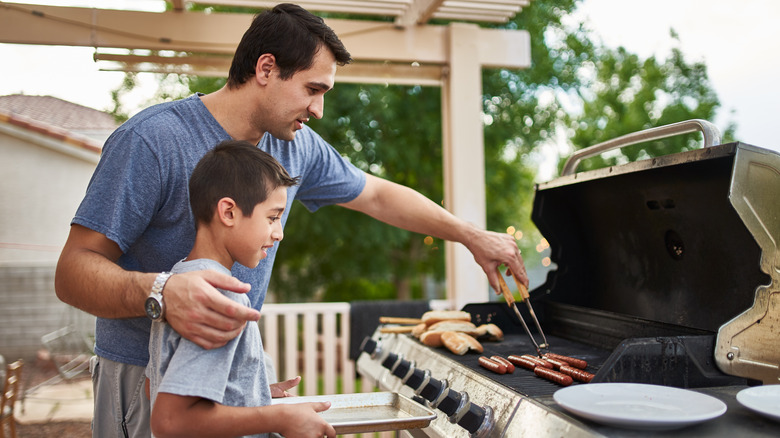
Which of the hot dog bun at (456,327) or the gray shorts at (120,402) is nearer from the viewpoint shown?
the gray shorts at (120,402)

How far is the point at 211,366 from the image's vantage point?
1.08 meters

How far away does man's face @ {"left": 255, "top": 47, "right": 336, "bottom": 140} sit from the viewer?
153cm

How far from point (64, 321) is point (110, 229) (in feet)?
15.3

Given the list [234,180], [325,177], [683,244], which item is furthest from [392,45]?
[234,180]

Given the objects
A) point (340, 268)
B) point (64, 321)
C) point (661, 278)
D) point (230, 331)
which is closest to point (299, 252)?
point (340, 268)

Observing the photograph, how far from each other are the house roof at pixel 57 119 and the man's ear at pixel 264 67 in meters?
4.14

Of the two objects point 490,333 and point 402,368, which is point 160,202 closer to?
point 402,368

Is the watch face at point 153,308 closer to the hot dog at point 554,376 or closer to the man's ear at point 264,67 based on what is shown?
the man's ear at point 264,67

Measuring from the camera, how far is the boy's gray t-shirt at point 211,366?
106cm

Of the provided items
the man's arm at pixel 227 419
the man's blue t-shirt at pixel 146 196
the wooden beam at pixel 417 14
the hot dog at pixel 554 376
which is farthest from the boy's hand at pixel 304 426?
the wooden beam at pixel 417 14

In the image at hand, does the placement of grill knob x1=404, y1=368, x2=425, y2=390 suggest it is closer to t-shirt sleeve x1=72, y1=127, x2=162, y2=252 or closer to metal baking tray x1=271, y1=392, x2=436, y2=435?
metal baking tray x1=271, y1=392, x2=436, y2=435

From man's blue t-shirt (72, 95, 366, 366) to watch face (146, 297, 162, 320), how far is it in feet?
0.91

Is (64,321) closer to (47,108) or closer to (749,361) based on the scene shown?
(47,108)

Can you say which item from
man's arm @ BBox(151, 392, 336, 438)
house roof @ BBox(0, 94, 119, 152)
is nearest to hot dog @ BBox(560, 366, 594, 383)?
man's arm @ BBox(151, 392, 336, 438)
